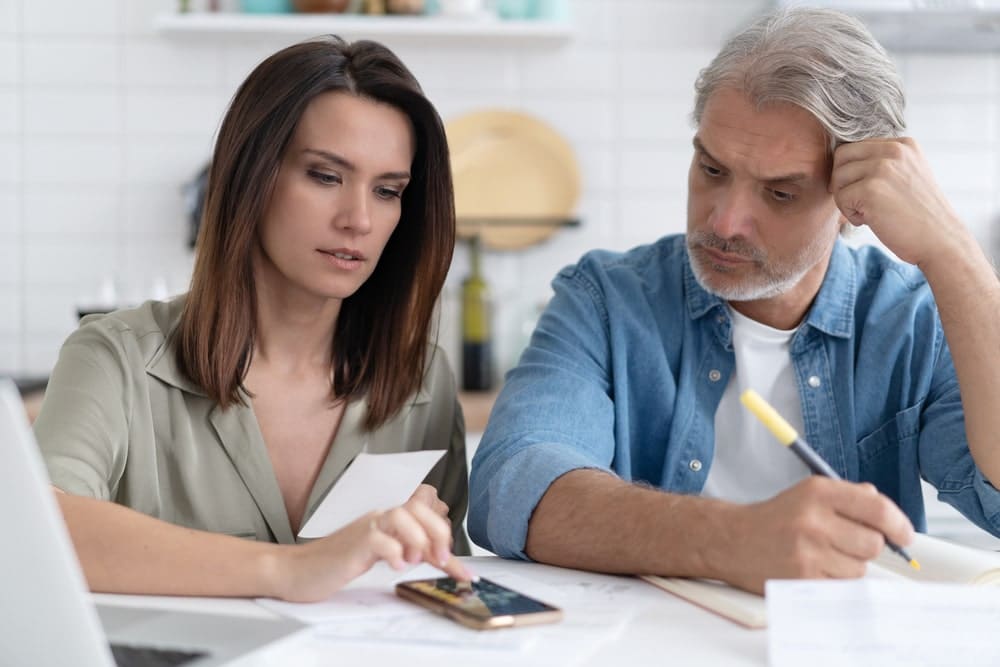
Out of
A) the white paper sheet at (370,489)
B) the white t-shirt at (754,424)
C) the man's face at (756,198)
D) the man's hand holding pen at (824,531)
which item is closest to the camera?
the man's hand holding pen at (824,531)

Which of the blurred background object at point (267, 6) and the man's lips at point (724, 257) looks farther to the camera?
the blurred background object at point (267, 6)

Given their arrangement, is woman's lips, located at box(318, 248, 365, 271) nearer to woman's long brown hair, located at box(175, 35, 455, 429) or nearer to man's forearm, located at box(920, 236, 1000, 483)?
woman's long brown hair, located at box(175, 35, 455, 429)

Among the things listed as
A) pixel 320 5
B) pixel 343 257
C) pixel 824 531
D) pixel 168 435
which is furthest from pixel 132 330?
pixel 320 5

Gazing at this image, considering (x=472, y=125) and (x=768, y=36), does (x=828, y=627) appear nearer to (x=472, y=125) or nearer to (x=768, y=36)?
(x=768, y=36)

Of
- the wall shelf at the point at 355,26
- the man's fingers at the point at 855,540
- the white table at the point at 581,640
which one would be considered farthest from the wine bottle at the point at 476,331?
the man's fingers at the point at 855,540

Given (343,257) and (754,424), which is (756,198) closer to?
(754,424)

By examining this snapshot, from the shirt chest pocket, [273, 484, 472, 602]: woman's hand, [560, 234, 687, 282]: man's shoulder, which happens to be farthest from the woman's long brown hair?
the shirt chest pocket

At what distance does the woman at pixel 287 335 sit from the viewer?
1455mm

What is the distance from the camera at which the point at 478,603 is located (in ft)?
3.22

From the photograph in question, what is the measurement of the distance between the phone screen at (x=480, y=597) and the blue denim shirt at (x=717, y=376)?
43cm

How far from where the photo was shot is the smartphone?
0.95 meters

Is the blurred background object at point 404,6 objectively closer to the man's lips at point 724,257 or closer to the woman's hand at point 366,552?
the man's lips at point 724,257

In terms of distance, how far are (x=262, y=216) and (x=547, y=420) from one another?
18.9 inches

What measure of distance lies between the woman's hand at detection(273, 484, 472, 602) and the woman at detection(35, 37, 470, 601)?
36cm
